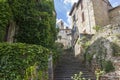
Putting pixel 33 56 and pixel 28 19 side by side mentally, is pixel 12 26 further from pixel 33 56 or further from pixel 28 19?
pixel 33 56

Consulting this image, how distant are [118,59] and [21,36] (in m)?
6.58

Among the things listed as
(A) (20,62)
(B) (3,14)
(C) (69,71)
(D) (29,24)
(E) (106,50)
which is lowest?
(C) (69,71)

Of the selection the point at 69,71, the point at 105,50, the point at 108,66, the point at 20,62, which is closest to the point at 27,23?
the point at 69,71

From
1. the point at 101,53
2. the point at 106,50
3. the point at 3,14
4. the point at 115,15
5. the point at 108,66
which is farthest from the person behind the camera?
the point at 115,15

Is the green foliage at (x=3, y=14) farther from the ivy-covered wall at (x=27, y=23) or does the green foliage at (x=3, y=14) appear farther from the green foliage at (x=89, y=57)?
the green foliage at (x=89, y=57)

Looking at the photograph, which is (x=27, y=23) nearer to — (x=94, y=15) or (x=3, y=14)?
(x=3, y=14)

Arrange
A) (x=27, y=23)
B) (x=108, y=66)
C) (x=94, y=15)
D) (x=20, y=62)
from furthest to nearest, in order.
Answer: (x=94, y=15) < (x=27, y=23) < (x=108, y=66) < (x=20, y=62)

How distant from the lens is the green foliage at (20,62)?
9.08m

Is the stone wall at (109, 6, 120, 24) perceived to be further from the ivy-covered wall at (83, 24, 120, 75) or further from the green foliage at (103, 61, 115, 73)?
the green foliage at (103, 61, 115, 73)

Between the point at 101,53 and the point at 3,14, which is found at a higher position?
the point at 3,14

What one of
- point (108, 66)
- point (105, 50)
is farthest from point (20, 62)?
point (105, 50)

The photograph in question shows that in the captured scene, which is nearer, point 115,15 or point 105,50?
point 105,50

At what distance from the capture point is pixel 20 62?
9.31 meters

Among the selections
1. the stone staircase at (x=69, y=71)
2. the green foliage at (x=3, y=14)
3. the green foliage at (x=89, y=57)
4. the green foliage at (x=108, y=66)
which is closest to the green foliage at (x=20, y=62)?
the green foliage at (x=3, y=14)
